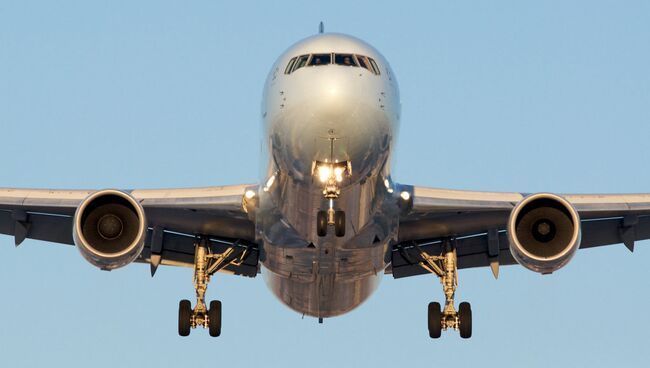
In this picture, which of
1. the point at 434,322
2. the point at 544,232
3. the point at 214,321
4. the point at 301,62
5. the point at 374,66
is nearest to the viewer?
the point at 301,62

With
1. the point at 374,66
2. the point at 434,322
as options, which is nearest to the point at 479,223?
the point at 434,322

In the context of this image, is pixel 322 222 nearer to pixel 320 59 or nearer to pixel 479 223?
pixel 320 59

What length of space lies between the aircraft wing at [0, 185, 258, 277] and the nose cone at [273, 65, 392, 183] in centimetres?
366

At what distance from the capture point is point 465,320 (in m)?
31.9

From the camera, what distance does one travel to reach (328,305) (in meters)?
32.9

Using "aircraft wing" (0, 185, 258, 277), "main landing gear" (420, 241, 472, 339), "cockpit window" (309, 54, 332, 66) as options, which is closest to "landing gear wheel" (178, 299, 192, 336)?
"aircraft wing" (0, 185, 258, 277)

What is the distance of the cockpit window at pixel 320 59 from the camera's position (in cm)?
2688

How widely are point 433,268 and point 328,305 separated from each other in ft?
8.71

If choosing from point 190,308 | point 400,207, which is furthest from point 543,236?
point 190,308

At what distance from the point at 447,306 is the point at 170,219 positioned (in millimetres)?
6253

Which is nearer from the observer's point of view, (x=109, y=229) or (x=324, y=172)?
(x=324, y=172)

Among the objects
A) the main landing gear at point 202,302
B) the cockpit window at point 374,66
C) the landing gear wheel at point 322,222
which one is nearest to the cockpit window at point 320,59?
the cockpit window at point 374,66

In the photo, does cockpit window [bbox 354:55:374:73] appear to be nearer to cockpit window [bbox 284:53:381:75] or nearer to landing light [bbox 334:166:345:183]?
cockpit window [bbox 284:53:381:75]

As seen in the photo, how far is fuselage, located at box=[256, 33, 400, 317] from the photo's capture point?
2588 centimetres
